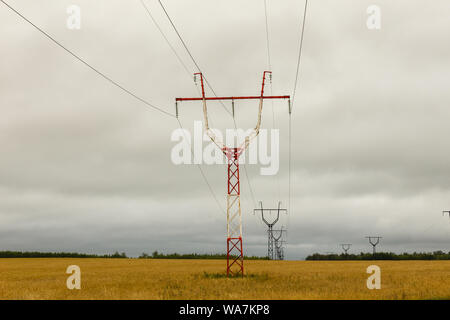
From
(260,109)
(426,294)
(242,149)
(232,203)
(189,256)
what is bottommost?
(189,256)

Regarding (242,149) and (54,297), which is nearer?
(54,297)

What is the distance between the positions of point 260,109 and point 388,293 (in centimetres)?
1703

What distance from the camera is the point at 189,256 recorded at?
129 metres

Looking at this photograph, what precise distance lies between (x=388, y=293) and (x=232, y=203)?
45.1 feet
